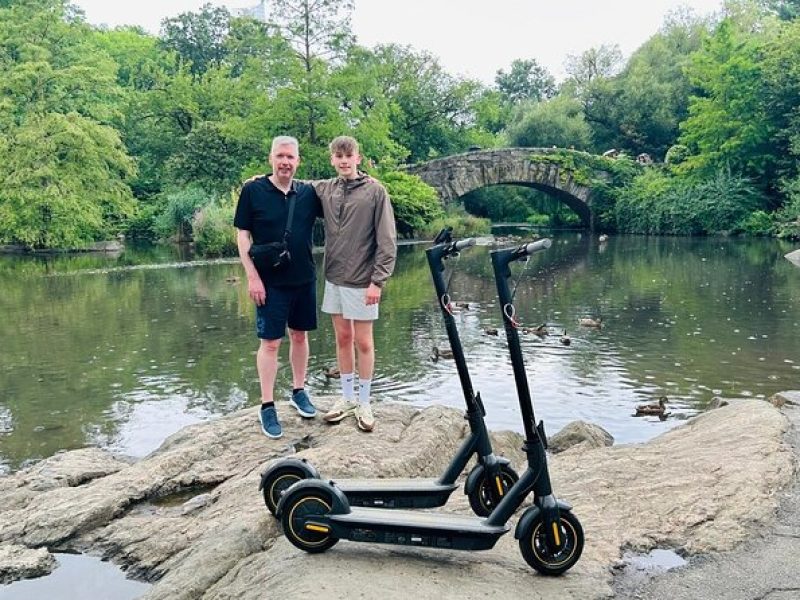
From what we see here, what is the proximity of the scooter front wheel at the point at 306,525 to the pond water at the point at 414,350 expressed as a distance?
2.05 meters

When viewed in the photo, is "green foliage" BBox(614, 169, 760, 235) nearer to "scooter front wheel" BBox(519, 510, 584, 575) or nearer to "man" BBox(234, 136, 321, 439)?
"man" BBox(234, 136, 321, 439)

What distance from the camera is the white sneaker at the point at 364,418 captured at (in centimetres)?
509

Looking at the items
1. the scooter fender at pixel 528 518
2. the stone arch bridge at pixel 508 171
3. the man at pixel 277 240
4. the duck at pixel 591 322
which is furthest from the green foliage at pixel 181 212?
the scooter fender at pixel 528 518

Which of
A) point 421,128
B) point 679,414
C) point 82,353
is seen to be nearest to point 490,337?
point 679,414

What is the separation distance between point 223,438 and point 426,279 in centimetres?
1453

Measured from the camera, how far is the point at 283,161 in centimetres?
479

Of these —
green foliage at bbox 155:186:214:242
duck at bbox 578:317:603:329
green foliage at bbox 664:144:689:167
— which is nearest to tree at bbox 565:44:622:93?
green foliage at bbox 664:144:689:167

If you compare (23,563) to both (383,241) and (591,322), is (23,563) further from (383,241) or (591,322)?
(591,322)

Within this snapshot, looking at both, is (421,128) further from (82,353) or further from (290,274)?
(290,274)

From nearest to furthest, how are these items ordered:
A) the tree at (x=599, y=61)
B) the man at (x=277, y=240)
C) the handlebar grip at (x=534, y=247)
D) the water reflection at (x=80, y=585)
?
the handlebar grip at (x=534, y=247), the water reflection at (x=80, y=585), the man at (x=277, y=240), the tree at (x=599, y=61)

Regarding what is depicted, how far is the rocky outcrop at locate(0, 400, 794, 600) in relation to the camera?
3084mm

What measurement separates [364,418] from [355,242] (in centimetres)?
114

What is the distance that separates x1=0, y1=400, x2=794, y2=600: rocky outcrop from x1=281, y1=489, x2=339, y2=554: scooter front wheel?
0.17ft

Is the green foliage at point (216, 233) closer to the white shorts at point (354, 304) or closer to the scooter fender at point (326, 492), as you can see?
the white shorts at point (354, 304)
